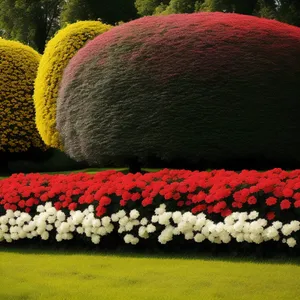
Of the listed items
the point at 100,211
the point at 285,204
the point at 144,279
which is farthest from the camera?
the point at 100,211

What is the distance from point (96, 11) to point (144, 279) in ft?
71.7

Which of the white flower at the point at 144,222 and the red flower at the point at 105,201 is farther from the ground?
the red flower at the point at 105,201

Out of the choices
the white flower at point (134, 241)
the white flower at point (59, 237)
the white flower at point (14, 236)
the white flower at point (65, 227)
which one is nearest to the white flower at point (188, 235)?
the white flower at point (134, 241)

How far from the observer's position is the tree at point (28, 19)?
2758 centimetres

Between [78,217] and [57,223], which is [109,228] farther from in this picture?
[57,223]

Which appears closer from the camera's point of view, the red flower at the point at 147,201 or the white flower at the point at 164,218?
the white flower at the point at 164,218

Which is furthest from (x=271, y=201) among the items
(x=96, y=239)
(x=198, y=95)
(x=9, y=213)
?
(x=198, y=95)

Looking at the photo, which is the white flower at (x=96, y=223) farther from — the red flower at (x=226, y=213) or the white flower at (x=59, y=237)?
the red flower at (x=226, y=213)

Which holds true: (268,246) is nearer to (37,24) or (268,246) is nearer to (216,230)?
(216,230)

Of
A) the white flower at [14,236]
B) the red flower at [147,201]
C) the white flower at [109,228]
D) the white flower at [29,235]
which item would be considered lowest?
the white flower at [14,236]

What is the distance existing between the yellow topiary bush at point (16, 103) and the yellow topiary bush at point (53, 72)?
2.64 metres

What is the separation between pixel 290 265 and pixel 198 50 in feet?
16.6

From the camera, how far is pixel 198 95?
9.45m

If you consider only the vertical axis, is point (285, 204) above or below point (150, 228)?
above
